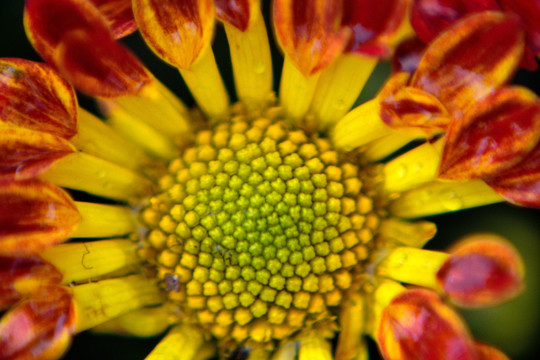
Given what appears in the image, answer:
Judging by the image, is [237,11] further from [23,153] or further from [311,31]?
[23,153]

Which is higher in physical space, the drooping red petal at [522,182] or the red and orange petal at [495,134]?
the red and orange petal at [495,134]

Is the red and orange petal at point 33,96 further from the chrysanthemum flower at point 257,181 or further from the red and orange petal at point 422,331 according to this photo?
the red and orange petal at point 422,331

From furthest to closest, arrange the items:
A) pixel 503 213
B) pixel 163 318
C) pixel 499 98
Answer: pixel 503 213
pixel 163 318
pixel 499 98

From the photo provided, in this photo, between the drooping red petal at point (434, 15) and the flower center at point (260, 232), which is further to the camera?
the flower center at point (260, 232)

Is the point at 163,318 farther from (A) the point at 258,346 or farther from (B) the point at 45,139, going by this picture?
(B) the point at 45,139

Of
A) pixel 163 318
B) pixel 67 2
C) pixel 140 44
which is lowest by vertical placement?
pixel 163 318

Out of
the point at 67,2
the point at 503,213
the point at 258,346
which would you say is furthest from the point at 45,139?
the point at 503,213

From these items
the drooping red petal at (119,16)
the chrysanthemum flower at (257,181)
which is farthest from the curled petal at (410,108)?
the drooping red petal at (119,16)
